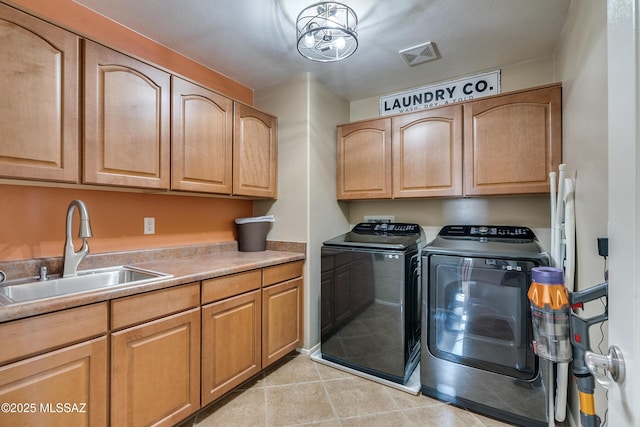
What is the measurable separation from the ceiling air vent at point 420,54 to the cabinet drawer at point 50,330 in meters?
2.43

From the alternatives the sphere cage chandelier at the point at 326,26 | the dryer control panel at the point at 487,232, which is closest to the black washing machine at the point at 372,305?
the dryer control panel at the point at 487,232

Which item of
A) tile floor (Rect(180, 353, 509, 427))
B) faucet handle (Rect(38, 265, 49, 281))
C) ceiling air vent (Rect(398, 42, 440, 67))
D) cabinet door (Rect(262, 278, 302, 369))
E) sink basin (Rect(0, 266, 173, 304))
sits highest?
ceiling air vent (Rect(398, 42, 440, 67))

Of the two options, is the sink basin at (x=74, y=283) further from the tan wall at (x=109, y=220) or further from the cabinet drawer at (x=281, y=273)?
the cabinet drawer at (x=281, y=273)

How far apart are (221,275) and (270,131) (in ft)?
4.50

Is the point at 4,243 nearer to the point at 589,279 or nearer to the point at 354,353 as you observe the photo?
the point at 354,353

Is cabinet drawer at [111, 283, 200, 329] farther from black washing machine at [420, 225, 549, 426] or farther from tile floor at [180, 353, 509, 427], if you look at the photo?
black washing machine at [420, 225, 549, 426]

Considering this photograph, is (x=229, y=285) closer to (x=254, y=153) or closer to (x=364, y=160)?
(x=254, y=153)

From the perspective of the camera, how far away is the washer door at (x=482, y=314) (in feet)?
5.48

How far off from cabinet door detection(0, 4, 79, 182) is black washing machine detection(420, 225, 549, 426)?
2140 millimetres

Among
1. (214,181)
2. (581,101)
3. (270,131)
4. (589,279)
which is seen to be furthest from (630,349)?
(270,131)

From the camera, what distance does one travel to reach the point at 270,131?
2.54 meters

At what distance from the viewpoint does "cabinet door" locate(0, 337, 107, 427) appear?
3.41ft

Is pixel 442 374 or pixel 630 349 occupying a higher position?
pixel 630 349

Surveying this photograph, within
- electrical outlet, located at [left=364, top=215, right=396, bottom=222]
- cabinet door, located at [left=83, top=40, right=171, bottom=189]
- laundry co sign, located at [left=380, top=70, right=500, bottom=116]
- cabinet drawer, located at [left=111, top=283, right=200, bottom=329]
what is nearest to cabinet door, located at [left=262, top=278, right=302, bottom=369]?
cabinet drawer, located at [left=111, top=283, right=200, bottom=329]
